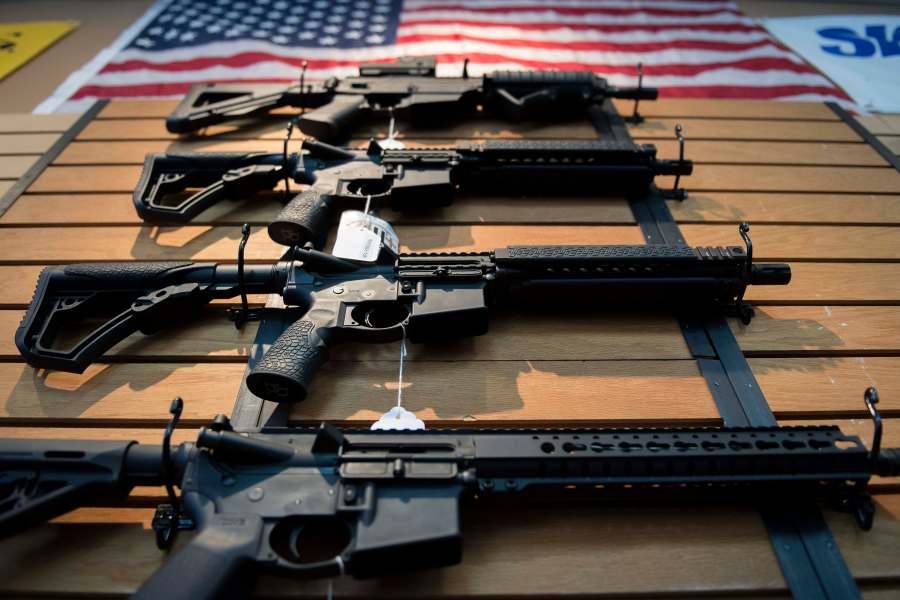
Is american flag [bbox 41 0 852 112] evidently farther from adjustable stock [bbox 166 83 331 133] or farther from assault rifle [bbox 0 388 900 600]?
assault rifle [bbox 0 388 900 600]

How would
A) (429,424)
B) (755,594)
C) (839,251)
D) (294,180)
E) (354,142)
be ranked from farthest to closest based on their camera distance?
(354,142) → (294,180) → (839,251) → (429,424) → (755,594)

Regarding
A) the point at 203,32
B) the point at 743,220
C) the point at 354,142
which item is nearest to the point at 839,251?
the point at 743,220

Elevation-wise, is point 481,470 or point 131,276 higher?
point 131,276

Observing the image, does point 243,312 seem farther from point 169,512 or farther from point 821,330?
point 821,330

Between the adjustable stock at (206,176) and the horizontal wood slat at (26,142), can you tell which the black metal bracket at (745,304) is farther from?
the horizontal wood slat at (26,142)

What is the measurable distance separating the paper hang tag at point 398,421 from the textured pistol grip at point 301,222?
1.01m

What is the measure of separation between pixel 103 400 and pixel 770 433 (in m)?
2.31

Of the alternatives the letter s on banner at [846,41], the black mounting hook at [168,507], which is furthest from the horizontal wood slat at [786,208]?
the black mounting hook at [168,507]

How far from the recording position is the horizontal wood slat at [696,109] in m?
3.92

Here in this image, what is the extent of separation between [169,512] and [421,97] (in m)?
2.83

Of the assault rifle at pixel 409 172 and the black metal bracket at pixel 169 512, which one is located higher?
the assault rifle at pixel 409 172

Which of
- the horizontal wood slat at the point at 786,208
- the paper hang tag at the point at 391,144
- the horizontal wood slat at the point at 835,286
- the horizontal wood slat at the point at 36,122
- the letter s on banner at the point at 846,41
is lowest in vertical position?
the horizontal wood slat at the point at 835,286

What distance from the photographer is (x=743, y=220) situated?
3016mm

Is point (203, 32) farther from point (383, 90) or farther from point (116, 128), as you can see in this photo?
point (383, 90)
